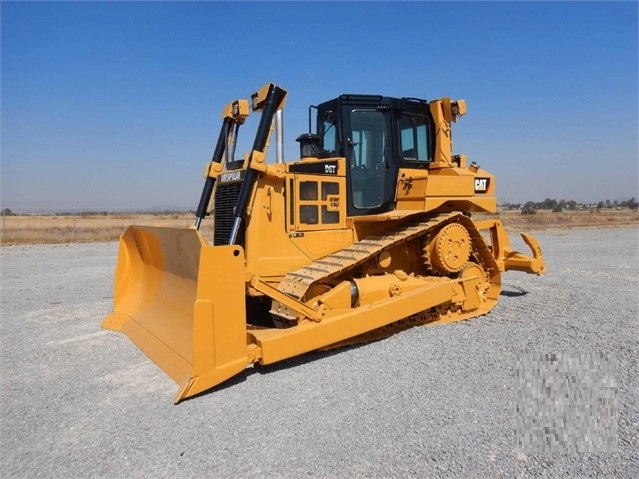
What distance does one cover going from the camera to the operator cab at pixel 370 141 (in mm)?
6238

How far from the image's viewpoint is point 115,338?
6055 millimetres

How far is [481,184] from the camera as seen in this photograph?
7.13 m

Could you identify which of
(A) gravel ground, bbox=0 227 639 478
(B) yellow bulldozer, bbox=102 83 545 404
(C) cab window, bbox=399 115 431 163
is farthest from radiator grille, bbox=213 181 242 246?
(C) cab window, bbox=399 115 431 163

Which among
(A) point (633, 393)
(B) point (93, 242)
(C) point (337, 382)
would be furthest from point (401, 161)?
(B) point (93, 242)

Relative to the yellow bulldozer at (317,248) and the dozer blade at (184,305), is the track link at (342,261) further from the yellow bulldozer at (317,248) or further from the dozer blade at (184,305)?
the dozer blade at (184,305)

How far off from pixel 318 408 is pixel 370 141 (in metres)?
4.01

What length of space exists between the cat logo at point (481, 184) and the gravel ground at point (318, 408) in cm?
203

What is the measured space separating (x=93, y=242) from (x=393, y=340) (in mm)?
22123

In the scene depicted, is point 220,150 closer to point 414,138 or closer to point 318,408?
point 414,138

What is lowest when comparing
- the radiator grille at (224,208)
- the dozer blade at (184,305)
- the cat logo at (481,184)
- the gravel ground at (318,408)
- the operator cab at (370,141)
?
the gravel ground at (318,408)

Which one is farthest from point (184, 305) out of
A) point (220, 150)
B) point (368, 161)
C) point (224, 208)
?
point (368, 161)

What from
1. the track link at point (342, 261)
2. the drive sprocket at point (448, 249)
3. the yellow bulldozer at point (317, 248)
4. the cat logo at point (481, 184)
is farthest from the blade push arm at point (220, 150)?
the cat logo at point (481, 184)

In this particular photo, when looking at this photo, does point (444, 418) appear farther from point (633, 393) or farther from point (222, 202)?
point (222, 202)

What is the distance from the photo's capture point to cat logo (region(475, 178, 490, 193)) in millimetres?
A: 7059
